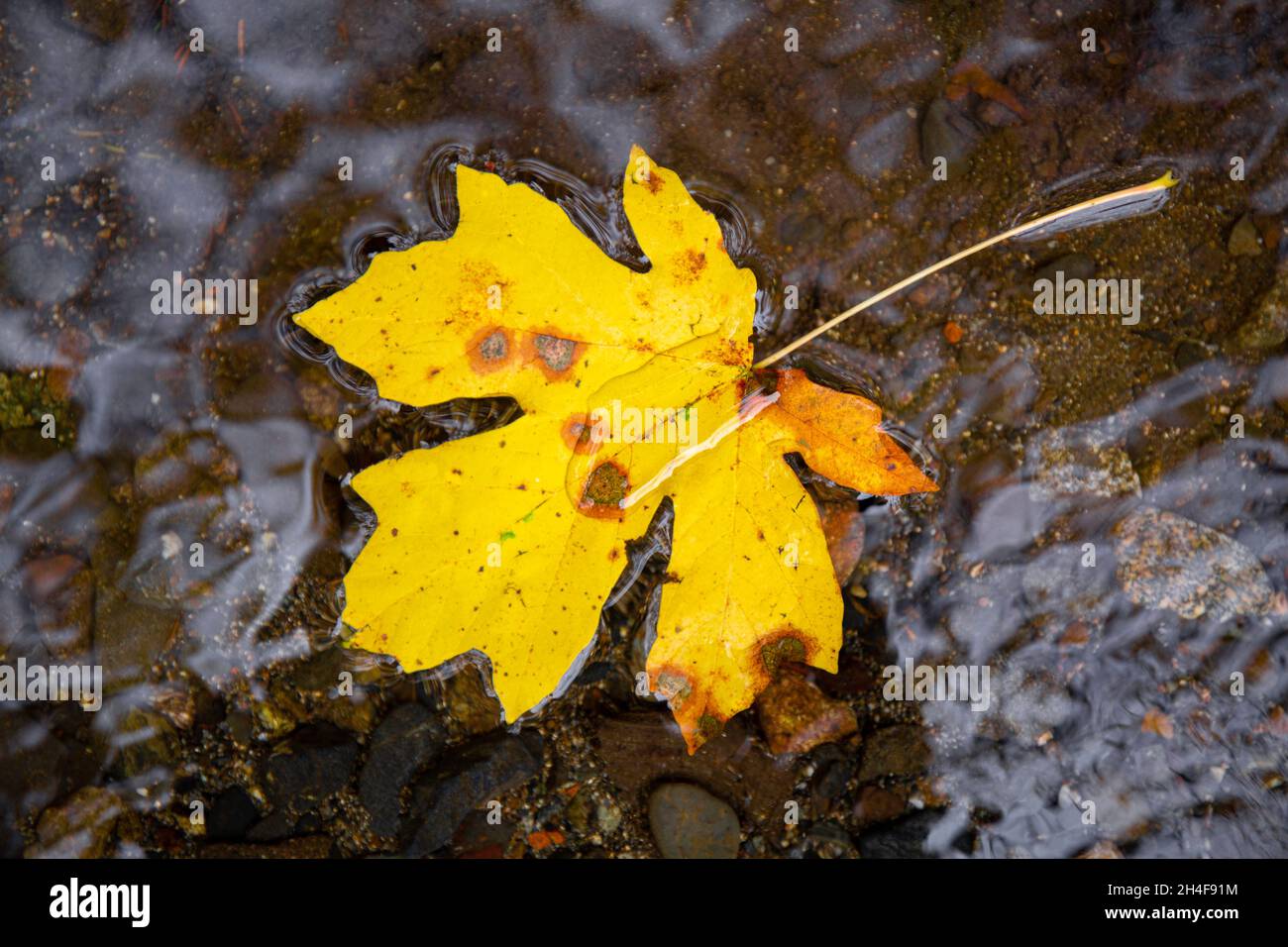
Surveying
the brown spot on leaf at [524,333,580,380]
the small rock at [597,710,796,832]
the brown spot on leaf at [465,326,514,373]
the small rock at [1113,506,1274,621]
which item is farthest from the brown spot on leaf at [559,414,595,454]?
the small rock at [1113,506,1274,621]

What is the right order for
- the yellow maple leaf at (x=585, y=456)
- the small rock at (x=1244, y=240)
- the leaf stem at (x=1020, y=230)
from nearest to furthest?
the yellow maple leaf at (x=585, y=456) → the leaf stem at (x=1020, y=230) → the small rock at (x=1244, y=240)

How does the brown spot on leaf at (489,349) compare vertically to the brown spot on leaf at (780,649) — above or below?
above

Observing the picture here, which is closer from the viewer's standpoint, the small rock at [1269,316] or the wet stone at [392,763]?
the small rock at [1269,316]

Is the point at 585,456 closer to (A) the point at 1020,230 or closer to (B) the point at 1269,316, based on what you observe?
(A) the point at 1020,230

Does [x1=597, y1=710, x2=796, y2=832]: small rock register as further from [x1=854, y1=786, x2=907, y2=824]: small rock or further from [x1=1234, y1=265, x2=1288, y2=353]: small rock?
[x1=1234, y1=265, x2=1288, y2=353]: small rock

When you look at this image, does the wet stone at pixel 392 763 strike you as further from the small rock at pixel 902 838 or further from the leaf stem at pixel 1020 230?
the leaf stem at pixel 1020 230

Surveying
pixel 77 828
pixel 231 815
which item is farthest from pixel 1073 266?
pixel 77 828

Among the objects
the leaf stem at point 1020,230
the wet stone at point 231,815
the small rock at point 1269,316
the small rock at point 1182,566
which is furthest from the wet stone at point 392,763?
the small rock at point 1269,316
